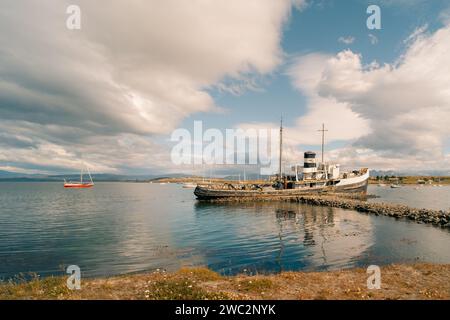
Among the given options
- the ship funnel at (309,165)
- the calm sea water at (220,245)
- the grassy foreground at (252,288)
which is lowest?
the calm sea water at (220,245)

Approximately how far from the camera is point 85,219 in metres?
45.9

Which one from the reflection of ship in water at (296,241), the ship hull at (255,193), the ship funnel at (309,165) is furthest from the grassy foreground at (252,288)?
the ship funnel at (309,165)

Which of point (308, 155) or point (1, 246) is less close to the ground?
point (308, 155)

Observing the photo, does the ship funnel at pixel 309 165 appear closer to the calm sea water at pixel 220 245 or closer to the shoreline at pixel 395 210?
the shoreline at pixel 395 210

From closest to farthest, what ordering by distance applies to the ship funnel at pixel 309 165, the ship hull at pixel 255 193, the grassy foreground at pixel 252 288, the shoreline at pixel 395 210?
the grassy foreground at pixel 252 288 < the shoreline at pixel 395 210 < the ship hull at pixel 255 193 < the ship funnel at pixel 309 165

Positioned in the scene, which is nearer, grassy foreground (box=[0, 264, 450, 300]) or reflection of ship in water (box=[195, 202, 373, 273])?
grassy foreground (box=[0, 264, 450, 300])

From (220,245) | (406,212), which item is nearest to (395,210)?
(406,212)

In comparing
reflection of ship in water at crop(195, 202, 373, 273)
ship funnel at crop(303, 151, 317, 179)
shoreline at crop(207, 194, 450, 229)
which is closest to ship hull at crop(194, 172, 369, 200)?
shoreline at crop(207, 194, 450, 229)

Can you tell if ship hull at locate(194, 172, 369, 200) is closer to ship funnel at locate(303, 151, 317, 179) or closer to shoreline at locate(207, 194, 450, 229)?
shoreline at locate(207, 194, 450, 229)

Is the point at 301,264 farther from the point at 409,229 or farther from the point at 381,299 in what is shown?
the point at 409,229

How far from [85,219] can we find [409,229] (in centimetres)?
5389

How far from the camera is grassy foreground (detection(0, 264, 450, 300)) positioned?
10969 millimetres

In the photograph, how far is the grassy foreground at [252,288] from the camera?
10969mm
